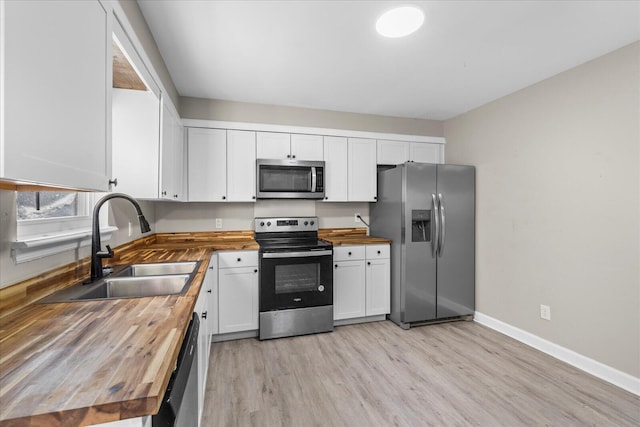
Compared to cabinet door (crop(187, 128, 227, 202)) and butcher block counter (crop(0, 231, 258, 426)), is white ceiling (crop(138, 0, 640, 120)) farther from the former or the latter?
butcher block counter (crop(0, 231, 258, 426))

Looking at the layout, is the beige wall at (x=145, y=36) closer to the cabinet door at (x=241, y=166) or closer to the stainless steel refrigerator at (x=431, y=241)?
the cabinet door at (x=241, y=166)

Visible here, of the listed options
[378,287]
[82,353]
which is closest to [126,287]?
[82,353]

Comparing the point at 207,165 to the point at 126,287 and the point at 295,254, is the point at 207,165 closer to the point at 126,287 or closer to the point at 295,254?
the point at 295,254

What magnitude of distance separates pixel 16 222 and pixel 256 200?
2.21 metres

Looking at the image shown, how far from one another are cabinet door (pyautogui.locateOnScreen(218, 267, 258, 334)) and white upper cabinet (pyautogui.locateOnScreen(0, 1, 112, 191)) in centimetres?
182

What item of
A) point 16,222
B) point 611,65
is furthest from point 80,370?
point 611,65

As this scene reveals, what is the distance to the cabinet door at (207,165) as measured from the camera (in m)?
3.08

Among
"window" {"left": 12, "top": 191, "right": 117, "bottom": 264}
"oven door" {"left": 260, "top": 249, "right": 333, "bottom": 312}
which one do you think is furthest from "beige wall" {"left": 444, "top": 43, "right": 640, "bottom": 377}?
"window" {"left": 12, "top": 191, "right": 117, "bottom": 264}

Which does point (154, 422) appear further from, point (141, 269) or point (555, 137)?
point (555, 137)

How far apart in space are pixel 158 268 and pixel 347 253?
1862 mm

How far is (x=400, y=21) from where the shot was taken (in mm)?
1856

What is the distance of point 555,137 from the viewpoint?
8.65ft

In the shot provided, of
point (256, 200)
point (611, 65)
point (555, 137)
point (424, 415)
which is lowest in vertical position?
point (424, 415)

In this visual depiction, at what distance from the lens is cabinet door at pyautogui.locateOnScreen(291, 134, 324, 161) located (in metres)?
3.39
